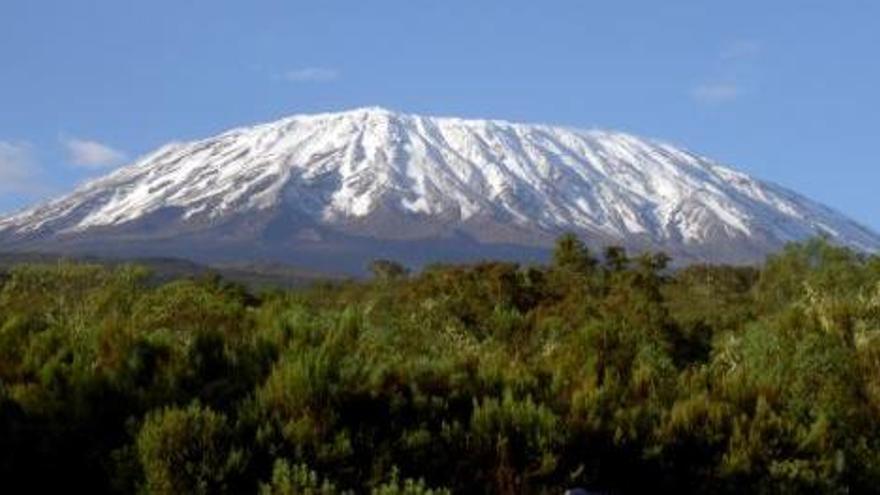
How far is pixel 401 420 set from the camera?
32.7 ft

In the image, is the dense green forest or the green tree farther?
the dense green forest

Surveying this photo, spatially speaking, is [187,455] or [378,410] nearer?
[187,455]

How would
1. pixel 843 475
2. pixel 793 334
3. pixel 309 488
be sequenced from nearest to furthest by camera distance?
pixel 309 488
pixel 843 475
pixel 793 334

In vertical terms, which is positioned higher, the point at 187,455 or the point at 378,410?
the point at 378,410

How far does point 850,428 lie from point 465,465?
3976 mm

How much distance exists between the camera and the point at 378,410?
9984 mm

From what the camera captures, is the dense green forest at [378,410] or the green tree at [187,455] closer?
the green tree at [187,455]

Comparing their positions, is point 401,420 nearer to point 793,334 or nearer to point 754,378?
point 754,378

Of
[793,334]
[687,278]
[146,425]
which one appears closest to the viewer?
[146,425]

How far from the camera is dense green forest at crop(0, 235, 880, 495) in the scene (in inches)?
359

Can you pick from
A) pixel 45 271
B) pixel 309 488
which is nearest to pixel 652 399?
pixel 309 488

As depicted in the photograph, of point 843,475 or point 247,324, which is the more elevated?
point 247,324

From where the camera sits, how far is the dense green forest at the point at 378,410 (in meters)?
9.12

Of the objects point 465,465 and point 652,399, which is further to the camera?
point 652,399
